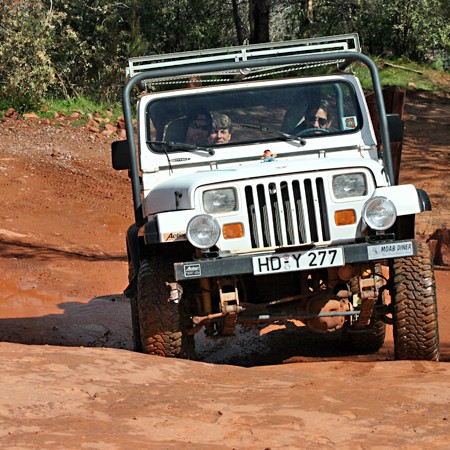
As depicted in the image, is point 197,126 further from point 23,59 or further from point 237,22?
point 237,22

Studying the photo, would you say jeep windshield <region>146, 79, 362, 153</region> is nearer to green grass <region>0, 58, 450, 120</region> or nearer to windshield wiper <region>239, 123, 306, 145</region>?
windshield wiper <region>239, 123, 306, 145</region>

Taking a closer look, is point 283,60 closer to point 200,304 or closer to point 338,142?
point 338,142

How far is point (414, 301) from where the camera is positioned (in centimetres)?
565

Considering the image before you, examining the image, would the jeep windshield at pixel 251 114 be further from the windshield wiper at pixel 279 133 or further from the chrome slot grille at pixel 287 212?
the chrome slot grille at pixel 287 212

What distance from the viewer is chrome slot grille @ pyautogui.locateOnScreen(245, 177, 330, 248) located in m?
5.50

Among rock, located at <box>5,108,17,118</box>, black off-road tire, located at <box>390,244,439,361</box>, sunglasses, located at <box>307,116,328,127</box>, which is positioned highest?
rock, located at <box>5,108,17,118</box>

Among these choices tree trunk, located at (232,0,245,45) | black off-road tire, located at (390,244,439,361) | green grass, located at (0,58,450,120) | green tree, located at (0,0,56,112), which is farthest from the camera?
tree trunk, located at (232,0,245,45)

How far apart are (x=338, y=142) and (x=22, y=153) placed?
9604 mm

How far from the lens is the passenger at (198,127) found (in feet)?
21.4

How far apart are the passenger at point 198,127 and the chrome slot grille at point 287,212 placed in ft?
3.57

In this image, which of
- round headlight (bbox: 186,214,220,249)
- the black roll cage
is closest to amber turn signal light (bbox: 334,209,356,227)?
round headlight (bbox: 186,214,220,249)

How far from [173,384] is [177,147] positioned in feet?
6.34

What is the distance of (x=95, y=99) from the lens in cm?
1786

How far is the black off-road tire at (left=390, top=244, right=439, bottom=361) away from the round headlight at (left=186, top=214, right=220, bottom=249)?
1133 millimetres
